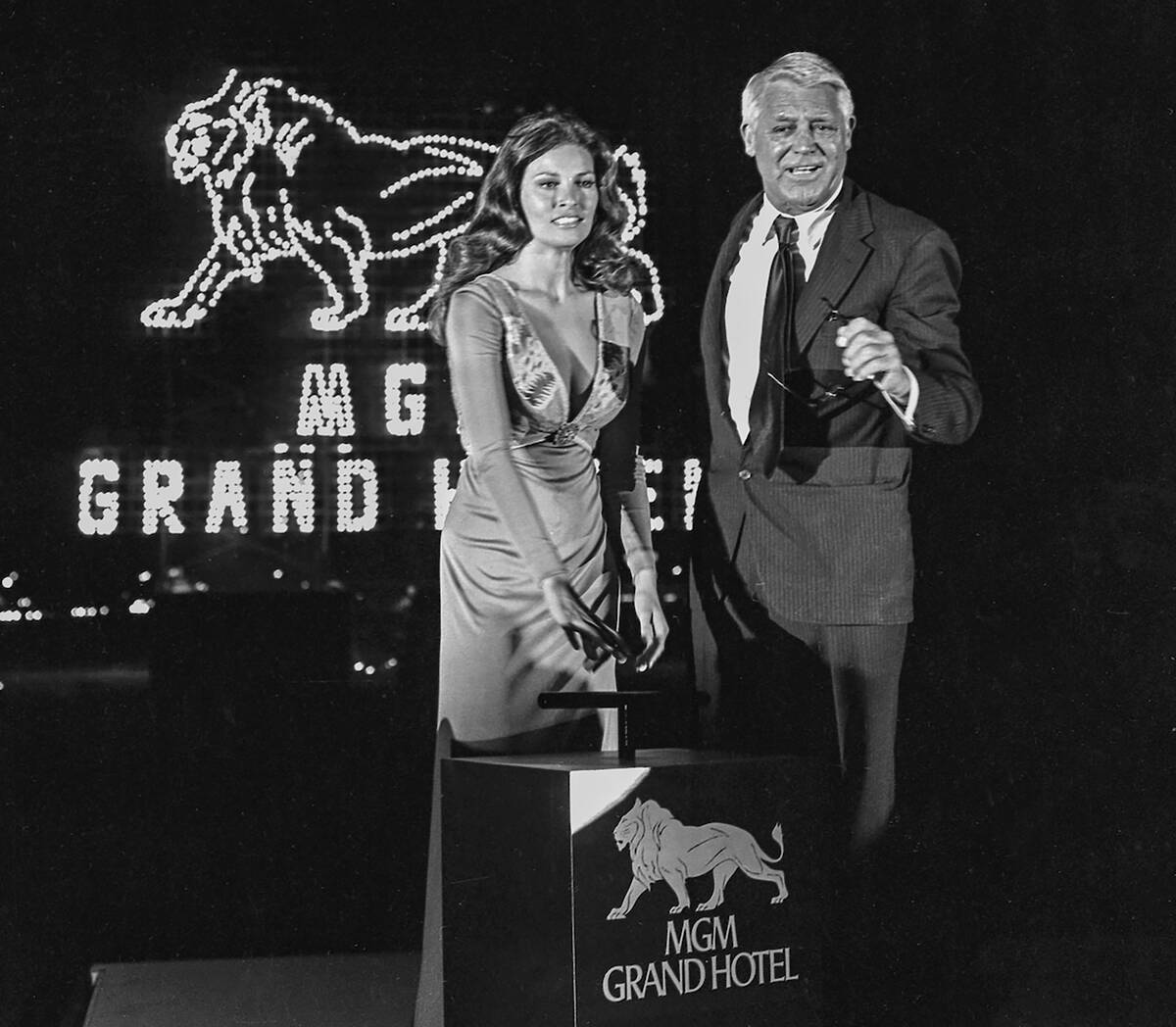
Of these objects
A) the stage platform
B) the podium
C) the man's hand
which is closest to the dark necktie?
the man's hand

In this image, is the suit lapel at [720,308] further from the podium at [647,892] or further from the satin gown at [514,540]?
the podium at [647,892]

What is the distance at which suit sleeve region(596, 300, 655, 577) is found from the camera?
3176 mm

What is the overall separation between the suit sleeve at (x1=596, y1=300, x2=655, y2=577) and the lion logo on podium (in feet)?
2.89

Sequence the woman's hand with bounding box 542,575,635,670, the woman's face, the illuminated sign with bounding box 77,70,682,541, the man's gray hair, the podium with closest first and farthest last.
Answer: the podium < the woman's hand with bounding box 542,575,635,670 < the woman's face < the illuminated sign with bounding box 77,70,682,541 < the man's gray hair

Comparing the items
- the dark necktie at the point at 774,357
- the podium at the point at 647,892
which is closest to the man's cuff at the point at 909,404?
the dark necktie at the point at 774,357

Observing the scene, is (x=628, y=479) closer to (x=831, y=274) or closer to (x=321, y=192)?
(x=831, y=274)

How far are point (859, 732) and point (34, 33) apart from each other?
2.24m

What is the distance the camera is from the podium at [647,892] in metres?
2.33

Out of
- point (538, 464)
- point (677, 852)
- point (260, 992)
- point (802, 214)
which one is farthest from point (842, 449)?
point (260, 992)

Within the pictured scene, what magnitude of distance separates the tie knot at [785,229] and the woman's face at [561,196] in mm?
386

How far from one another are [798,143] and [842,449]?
0.66m

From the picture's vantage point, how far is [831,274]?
3152 millimetres

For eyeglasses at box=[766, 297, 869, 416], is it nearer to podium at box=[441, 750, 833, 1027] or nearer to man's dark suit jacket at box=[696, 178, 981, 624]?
man's dark suit jacket at box=[696, 178, 981, 624]

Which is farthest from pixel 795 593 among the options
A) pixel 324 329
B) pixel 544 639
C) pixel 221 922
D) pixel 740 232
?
pixel 221 922
